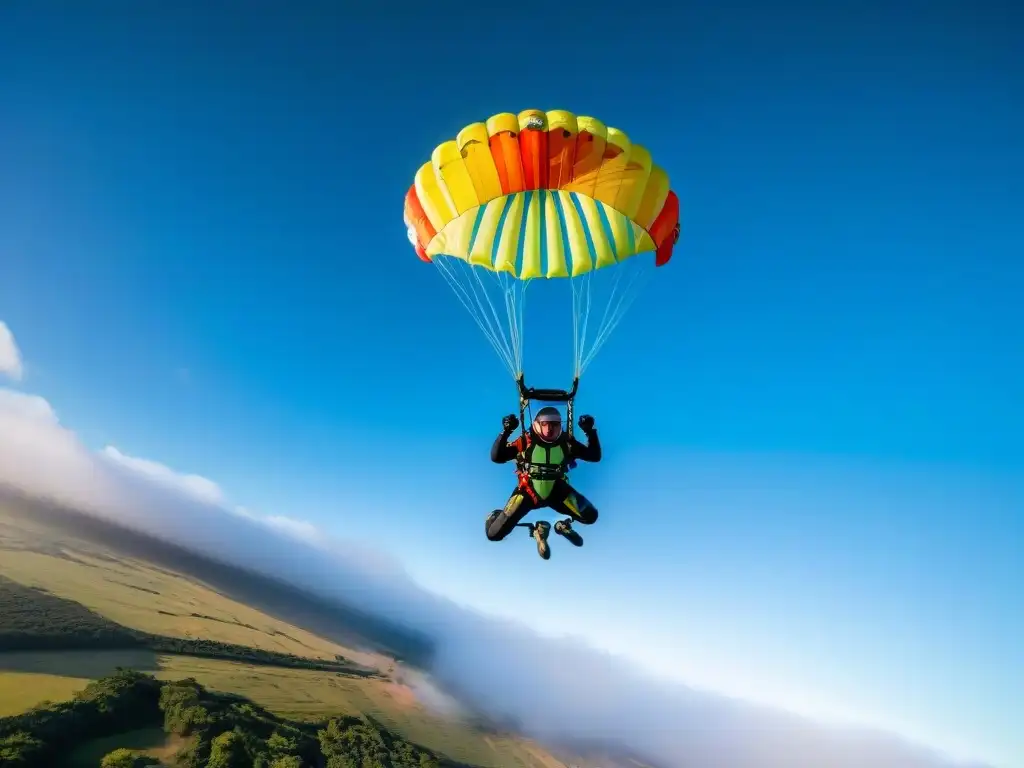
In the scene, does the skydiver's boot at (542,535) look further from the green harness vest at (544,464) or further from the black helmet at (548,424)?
the black helmet at (548,424)

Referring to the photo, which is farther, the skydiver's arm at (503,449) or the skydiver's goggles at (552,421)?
the skydiver's arm at (503,449)

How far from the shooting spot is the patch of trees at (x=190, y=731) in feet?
163

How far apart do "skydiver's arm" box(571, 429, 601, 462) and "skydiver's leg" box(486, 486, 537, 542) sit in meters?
1.18

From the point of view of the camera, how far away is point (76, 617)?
237 feet

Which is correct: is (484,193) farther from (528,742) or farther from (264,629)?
(528,742)

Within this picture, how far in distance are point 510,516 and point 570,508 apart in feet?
3.55

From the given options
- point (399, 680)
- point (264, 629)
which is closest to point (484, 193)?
point (264, 629)

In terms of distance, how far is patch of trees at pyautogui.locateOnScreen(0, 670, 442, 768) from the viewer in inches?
1961

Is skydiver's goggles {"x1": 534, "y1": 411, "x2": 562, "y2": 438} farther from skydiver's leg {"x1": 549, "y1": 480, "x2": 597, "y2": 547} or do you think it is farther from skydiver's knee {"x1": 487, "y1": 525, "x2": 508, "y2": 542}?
skydiver's knee {"x1": 487, "y1": 525, "x2": 508, "y2": 542}

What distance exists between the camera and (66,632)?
70.0 metres

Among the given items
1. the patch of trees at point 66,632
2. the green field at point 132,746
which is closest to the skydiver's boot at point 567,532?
the green field at point 132,746

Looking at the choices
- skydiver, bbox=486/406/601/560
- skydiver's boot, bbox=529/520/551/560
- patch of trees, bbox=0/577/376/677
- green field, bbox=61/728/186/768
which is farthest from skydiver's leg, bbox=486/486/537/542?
patch of trees, bbox=0/577/376/677

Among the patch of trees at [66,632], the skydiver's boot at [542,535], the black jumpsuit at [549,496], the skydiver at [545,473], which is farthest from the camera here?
the patch of trees at [66,632]

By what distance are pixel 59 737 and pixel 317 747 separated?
31850 mm
